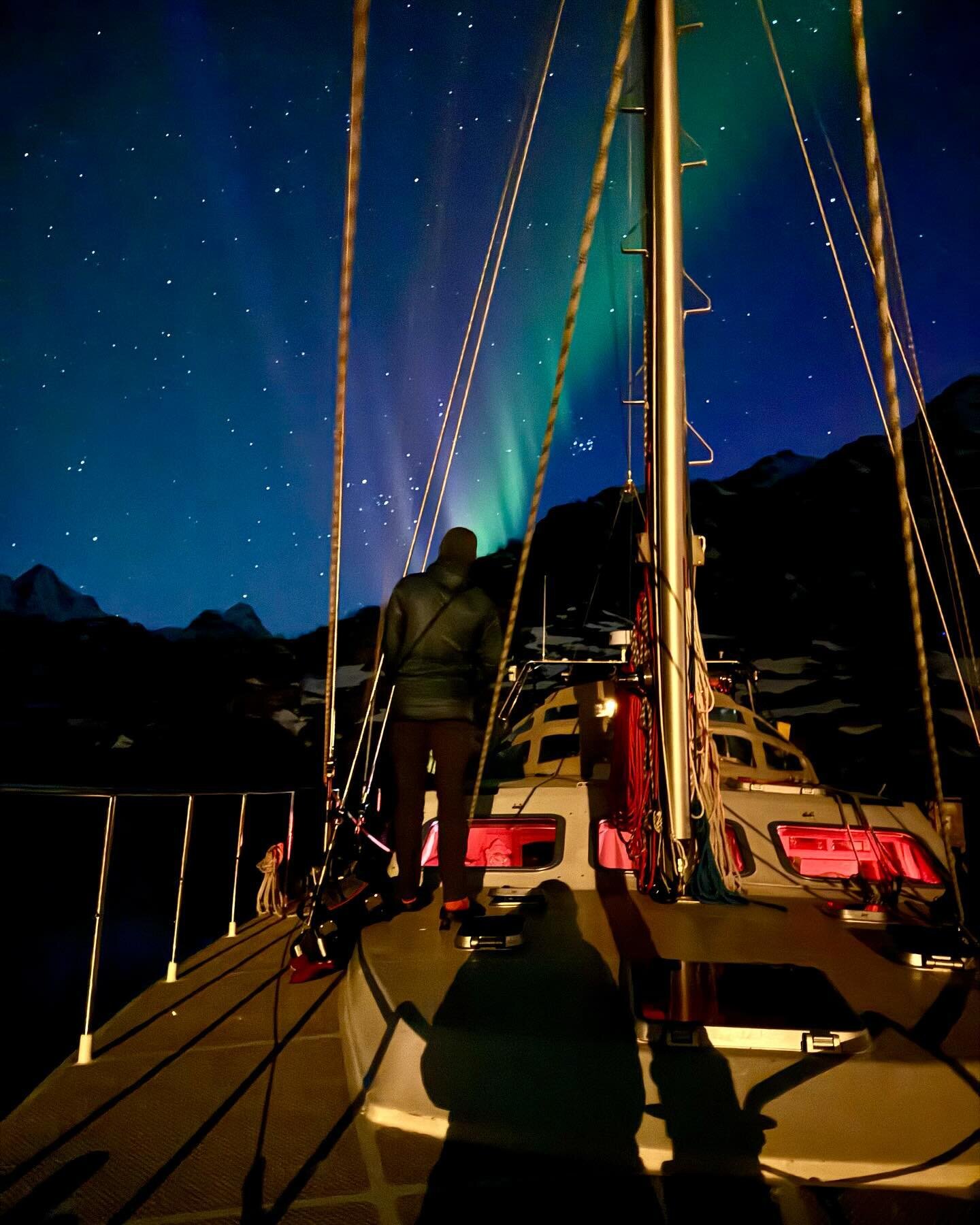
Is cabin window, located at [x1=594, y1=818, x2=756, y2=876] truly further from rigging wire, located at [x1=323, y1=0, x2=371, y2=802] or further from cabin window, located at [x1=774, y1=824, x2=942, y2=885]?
rigging wire, located at [x1=323, y1=0, x2=371, y2=802]

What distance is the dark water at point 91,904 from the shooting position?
34.0 ft

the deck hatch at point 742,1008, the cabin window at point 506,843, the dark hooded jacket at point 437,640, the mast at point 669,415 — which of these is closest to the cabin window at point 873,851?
the cabin window at point 506,843

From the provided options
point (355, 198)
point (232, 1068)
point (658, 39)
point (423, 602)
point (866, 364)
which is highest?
point (658, 39)

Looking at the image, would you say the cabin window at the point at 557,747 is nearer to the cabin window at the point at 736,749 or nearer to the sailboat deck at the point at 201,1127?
the cabin window at the point at 736,749

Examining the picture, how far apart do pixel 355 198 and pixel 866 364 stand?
123 inches

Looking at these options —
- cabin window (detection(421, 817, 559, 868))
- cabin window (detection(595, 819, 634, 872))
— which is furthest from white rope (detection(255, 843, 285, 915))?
cabin window (detection(595, 819, 634, 872))

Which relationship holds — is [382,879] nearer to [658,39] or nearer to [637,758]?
[637,758]

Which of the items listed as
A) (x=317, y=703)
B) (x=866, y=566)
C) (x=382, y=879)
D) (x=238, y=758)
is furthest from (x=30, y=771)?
(x=866, y=566)

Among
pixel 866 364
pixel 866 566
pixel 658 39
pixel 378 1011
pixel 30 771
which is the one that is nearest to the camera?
pixel 378 1011

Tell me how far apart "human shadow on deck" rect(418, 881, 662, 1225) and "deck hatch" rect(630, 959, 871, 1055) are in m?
0.11

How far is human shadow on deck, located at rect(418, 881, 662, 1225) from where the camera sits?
168 cm

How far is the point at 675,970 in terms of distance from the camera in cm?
251

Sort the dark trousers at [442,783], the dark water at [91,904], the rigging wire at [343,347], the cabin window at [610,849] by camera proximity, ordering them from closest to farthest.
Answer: the rigging wire at [343,347] < the dark trousers at [442,783] < the cabin window at [610,849] < the dark water at [91,904]

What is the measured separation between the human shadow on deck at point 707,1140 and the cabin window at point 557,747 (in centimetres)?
597
